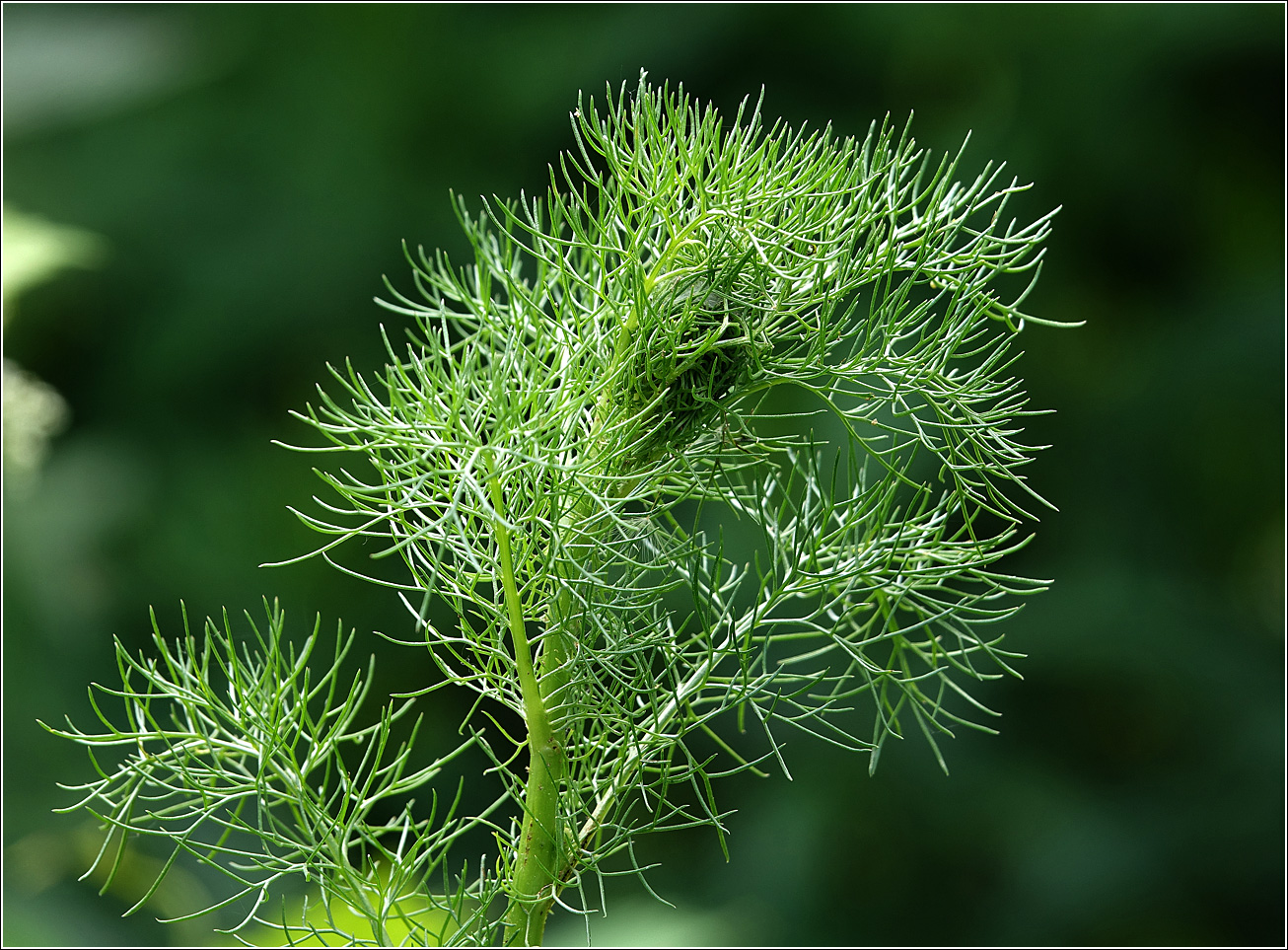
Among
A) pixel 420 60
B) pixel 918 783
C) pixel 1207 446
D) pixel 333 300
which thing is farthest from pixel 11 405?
pixel 1207 446

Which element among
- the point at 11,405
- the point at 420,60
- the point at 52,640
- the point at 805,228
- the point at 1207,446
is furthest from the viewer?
the point at 420,60

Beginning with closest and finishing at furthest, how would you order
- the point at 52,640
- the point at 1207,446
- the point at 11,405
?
1. the point at 11,405
2. the point at 52,640
3. the point at 1207,446

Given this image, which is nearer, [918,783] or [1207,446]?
[918,783]

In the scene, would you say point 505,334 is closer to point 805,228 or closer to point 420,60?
point 805,228

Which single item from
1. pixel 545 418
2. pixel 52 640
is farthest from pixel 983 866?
pixel 545 418

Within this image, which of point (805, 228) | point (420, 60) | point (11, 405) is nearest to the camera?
point (805, 228)

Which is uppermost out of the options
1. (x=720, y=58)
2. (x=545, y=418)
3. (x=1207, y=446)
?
(x=720, y=58)

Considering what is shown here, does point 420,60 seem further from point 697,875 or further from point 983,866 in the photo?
point 983,866

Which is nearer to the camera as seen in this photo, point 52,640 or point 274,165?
point 52,640

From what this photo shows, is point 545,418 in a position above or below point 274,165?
below
